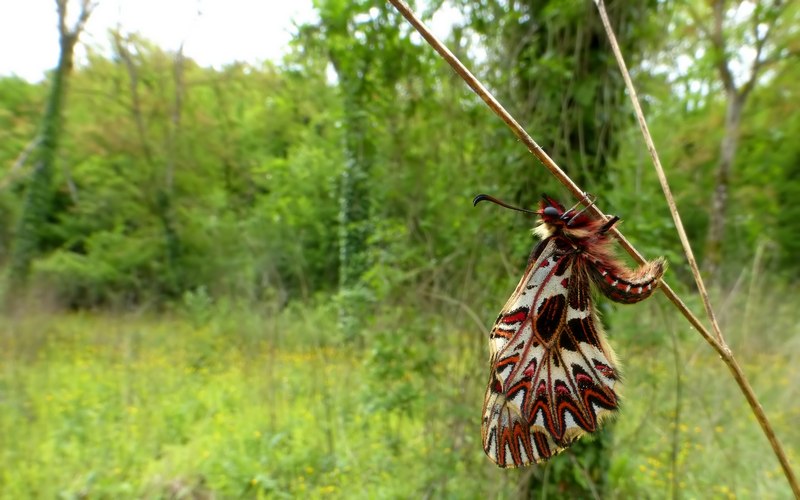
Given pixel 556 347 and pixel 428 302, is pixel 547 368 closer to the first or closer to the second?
pixel 556 347

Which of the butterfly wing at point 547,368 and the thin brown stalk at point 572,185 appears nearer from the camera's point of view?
the thin brown stalk at point 572,185

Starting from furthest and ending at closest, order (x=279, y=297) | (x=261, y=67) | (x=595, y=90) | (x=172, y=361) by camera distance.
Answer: (x=261, y=67), (x=172, y=361), (x=279, y=297), (x=595, y=90)

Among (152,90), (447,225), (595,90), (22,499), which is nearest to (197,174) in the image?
(152,90)

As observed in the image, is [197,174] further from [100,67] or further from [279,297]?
[279,297]

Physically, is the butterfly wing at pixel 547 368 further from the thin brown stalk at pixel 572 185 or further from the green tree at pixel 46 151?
the green tree at pixel 46 151

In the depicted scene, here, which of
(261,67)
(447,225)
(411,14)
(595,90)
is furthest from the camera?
(261,67)

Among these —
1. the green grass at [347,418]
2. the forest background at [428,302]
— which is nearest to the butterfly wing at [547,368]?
the green grass at [347,418]

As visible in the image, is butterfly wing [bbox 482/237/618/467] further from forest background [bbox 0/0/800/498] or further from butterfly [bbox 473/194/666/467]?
forest background [bbox 0/0/800/498]

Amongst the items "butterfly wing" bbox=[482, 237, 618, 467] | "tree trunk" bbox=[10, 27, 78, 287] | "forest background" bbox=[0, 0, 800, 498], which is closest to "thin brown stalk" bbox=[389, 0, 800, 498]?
"butterfly wing" bbox=[482, 237, 618, 467]
